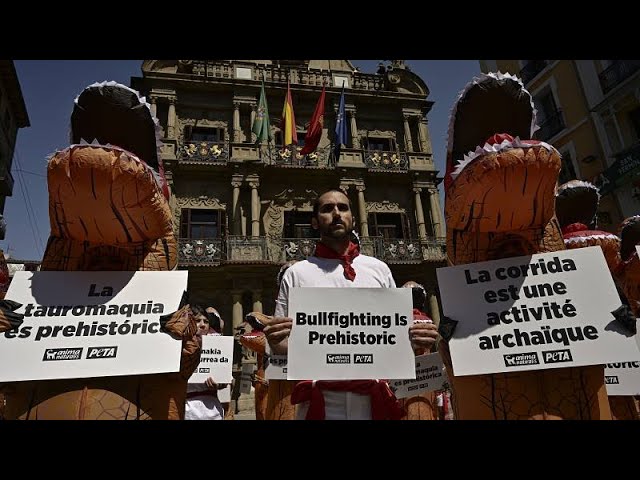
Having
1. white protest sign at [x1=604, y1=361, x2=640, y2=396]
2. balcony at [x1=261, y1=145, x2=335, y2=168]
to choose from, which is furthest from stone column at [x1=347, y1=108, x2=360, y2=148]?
white protest sign at [x1=604, y1=361, x2=640, y2=396]

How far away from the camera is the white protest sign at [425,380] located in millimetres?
3646

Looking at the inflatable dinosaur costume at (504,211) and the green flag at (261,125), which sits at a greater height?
the green flag at (261,125)

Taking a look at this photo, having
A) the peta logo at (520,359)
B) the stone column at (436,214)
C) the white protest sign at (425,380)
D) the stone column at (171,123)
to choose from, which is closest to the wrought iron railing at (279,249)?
the stone column at (436,214)

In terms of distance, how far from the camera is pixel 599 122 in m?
15.9

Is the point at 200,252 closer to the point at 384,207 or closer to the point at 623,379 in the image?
the point at 384,207

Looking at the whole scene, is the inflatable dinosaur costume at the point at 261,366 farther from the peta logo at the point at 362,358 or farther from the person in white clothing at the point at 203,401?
the peta logo at the point at 362,358

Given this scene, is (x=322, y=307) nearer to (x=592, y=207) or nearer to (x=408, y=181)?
(x=592, y=207)

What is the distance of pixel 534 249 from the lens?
2234 mm

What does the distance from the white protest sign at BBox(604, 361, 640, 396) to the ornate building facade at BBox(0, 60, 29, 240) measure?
79.9 ft

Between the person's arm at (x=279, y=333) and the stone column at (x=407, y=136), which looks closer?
the person's arm at (x=279, y=333)

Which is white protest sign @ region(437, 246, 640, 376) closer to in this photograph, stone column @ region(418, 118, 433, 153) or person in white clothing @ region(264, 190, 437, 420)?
person in white clothing @ region(264, 190, 437, 420)

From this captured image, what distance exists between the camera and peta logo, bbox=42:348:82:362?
1.91m

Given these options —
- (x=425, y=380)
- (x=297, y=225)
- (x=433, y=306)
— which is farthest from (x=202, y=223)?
(x=425, y=380)

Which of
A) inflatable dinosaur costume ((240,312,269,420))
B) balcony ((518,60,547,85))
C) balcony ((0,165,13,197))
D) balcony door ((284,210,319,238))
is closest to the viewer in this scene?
inflatable dinosaur costume ((240,312,269,420))
